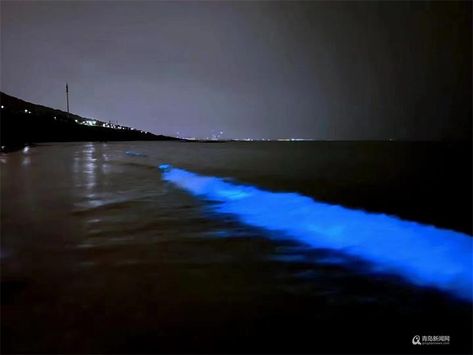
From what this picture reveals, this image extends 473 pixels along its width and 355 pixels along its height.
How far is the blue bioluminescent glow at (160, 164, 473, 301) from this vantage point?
574 centimetres

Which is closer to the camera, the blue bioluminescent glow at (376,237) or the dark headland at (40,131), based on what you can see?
the blue bioluminescent glow at (376,237)

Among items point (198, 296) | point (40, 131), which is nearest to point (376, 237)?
point (198, 296)

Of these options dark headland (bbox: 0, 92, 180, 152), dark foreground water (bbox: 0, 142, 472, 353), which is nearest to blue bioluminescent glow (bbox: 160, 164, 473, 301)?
dark foreground water (bbox: 0, 142, 472, 353)

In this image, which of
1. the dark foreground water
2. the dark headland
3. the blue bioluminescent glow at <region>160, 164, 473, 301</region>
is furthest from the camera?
the dark headland

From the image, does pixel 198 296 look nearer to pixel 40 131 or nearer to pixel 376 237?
pixel 376 237

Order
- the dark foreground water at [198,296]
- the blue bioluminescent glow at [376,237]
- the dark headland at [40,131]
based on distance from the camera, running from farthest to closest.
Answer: the dark headland at [40,131] → the blue bioluminescent glow at [376,237] → the dark foreground water at [198,296]

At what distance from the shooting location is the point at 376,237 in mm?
8156

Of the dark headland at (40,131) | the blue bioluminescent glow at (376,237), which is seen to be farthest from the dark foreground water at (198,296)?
the dark headland at (40,131)

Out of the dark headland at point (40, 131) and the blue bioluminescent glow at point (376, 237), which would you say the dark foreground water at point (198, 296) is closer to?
the blue bioluminescent glow at point (376, 237)

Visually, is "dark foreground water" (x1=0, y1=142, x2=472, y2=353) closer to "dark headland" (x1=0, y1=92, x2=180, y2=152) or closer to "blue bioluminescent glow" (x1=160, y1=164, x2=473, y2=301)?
"blue bioluminescent glow" (x1=160, y1=164, x2=473, y2=301)

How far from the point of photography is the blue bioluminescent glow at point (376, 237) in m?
5.74

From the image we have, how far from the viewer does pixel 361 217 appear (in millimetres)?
10797

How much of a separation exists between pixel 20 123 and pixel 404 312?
95.4m

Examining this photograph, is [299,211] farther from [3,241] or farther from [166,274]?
[3,241]
